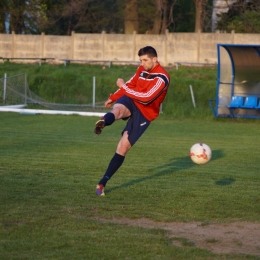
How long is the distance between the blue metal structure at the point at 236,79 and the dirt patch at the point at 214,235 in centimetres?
1591

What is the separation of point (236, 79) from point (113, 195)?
15.6m

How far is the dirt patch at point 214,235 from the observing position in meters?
5.68

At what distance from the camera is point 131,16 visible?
43500 millimetres

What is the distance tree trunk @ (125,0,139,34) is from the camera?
4200 centimetres

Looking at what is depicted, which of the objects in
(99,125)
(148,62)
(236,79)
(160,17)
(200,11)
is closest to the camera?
(99,125)

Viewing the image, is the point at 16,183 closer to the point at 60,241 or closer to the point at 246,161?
the point at 60,241

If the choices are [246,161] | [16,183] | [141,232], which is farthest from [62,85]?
[141,232]

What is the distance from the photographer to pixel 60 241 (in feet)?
18.5

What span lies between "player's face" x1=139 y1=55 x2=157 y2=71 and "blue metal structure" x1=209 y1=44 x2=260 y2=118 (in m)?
14.4

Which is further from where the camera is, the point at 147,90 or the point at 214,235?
the point at 147,90

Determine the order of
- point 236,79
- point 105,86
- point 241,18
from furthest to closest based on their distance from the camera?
point 241,18, point 105,86, point 236,79

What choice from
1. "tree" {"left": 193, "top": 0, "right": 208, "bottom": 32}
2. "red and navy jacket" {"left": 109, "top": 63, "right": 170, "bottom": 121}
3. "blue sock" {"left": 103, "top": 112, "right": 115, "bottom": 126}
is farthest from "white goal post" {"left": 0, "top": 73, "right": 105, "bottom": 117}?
"blue sock" {"left": 103, "top": 112, "right": 115, "bottom": 126}

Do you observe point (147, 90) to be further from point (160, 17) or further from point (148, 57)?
point (160, 17)

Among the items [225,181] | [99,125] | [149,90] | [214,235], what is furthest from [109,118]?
[225,181]
